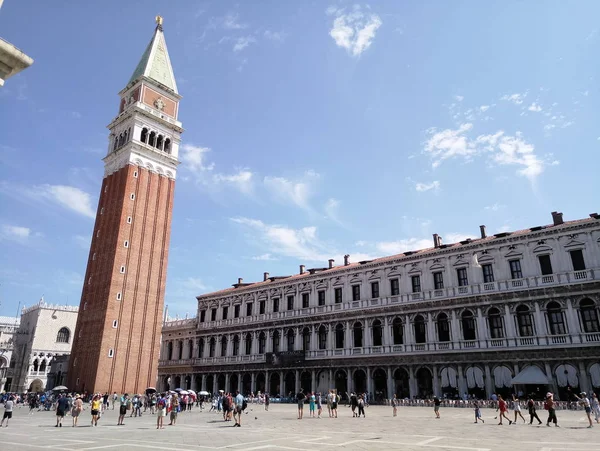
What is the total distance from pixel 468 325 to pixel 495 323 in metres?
1.95

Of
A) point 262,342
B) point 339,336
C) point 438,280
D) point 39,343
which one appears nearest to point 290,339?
point 262,342

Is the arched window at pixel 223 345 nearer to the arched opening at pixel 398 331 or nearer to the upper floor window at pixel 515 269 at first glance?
the arched opening at pixel 398 331

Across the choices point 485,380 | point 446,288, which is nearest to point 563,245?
point 446,288

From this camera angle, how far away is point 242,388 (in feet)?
148

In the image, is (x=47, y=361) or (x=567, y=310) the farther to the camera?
(x=47, y=361)

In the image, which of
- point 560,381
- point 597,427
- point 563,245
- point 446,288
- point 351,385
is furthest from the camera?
point 351,385

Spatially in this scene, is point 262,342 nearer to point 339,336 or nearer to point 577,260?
point 339,336

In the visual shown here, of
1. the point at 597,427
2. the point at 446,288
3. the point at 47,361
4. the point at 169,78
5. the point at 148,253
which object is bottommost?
the point at 597,427

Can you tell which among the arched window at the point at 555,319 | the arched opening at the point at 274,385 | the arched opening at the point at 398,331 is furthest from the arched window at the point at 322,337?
the arched window at the point at 555,319

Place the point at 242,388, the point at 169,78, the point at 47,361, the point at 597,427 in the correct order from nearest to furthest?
the point at 597,427, the point at 242,388, the point at 169,78, the point at 47,361

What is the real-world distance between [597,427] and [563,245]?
1749cm

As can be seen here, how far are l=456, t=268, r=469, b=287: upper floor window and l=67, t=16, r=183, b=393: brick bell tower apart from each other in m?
30.4

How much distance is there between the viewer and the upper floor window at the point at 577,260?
30.2m

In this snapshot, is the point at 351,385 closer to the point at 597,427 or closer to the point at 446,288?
the point at 446,288
